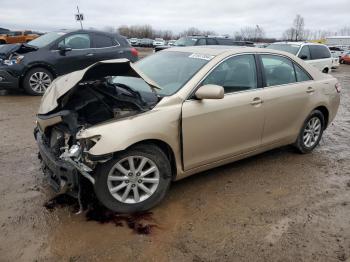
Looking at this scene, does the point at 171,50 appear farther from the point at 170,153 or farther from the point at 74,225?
the point at 74,225

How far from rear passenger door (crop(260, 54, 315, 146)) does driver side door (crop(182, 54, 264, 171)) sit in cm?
16

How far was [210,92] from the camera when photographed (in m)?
3.61

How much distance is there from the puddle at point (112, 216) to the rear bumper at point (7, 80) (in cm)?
626

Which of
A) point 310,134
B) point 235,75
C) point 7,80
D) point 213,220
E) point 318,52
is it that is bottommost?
point 213,220

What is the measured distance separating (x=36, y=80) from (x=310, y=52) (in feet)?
31.3

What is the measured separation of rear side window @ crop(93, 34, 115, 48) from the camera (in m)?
10.0

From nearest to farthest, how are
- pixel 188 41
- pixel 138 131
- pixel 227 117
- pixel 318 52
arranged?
1. pixel 138 131
2. pixel 227 117
3. pixel 318 52
4. pixel 188 41

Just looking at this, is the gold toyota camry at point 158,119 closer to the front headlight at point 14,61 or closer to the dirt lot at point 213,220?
the dirt lot at point 213,220

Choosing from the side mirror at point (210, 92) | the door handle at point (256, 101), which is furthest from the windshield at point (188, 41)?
the side mirror at point (210, 92)

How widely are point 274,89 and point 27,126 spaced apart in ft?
14.8

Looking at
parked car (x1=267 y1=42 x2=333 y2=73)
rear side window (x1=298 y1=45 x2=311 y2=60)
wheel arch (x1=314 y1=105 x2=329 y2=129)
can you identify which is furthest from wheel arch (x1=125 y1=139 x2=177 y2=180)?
rear side window (x1=298 y1=45 x2=311 y2=60)

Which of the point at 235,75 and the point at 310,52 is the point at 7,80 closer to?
the point at 235,75

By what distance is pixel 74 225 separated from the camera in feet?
10.8

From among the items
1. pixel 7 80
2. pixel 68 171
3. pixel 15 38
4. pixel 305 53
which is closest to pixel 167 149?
pixel 68 171
